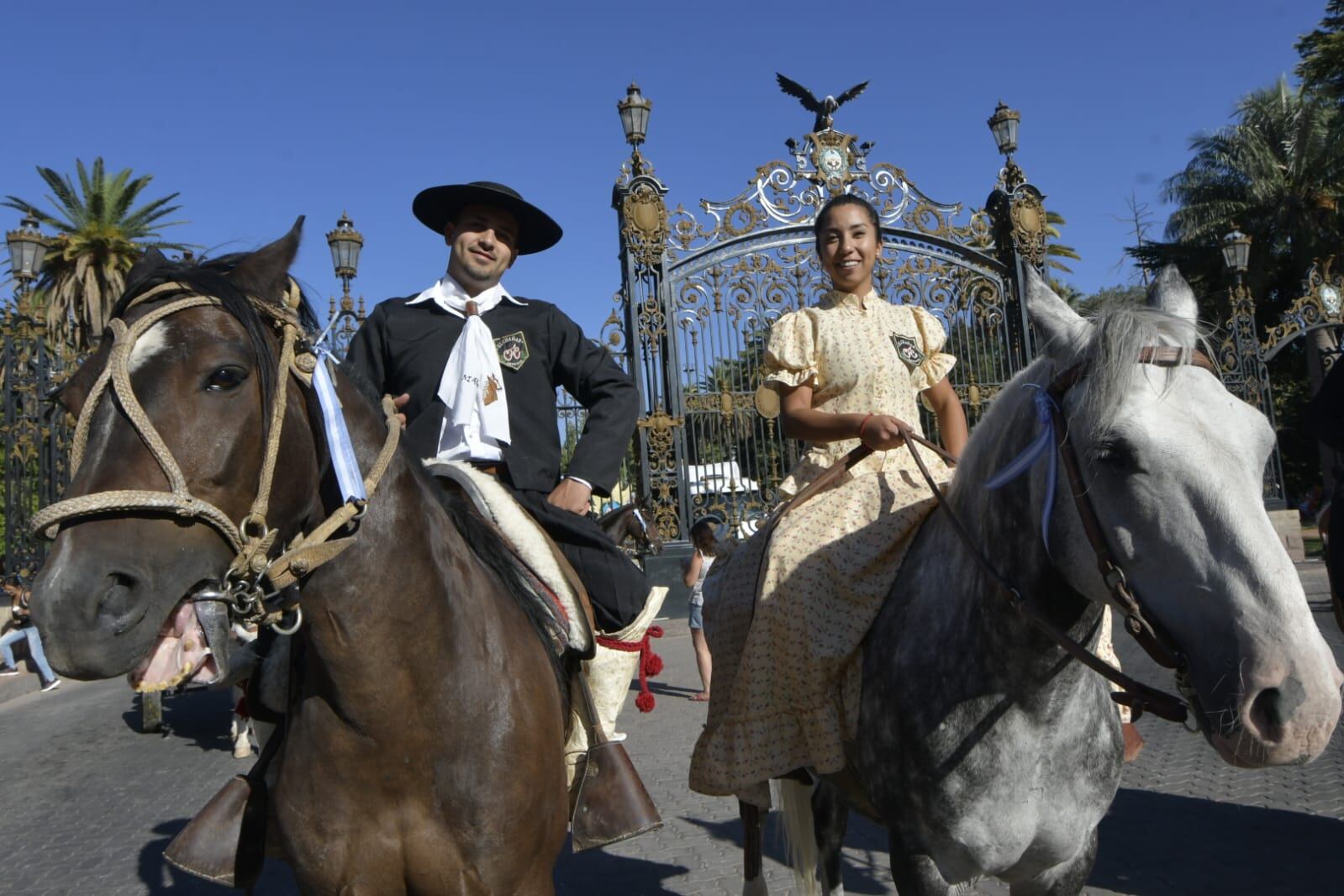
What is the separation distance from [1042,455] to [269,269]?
170 cm

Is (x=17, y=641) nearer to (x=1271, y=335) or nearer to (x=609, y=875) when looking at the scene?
(x=609, y=875)

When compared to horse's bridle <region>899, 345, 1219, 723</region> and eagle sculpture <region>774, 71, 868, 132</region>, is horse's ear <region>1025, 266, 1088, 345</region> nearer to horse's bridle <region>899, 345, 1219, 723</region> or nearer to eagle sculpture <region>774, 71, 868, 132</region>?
horse's bridle <region>899, 345, 1219, 723</region>

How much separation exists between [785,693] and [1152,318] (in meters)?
1.52

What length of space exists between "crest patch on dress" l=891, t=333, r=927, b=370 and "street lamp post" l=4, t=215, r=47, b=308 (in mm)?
13328

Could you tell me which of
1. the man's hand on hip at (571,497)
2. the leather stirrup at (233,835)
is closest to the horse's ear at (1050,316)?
the man's hand on hip at (571,497)

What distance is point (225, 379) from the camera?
70.0 inches

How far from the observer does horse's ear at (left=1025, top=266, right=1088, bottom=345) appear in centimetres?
220

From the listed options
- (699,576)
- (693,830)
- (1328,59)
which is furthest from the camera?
(1328,59)

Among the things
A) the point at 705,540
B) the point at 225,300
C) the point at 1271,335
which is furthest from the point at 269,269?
the point at 1271,335

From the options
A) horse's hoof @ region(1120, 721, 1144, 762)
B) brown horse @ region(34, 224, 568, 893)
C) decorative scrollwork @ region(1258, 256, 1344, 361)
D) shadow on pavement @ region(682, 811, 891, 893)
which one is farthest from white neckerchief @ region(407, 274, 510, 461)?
decorative scrollwork @ region(1258, 256, 1344, 361)

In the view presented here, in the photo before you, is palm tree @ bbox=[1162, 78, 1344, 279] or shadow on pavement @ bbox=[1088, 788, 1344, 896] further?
palm tree @ bbox=[1162, 78, 1344, 279]

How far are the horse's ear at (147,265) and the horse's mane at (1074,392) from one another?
6.13ft

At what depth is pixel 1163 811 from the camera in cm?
526

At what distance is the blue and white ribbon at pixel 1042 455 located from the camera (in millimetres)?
2059
